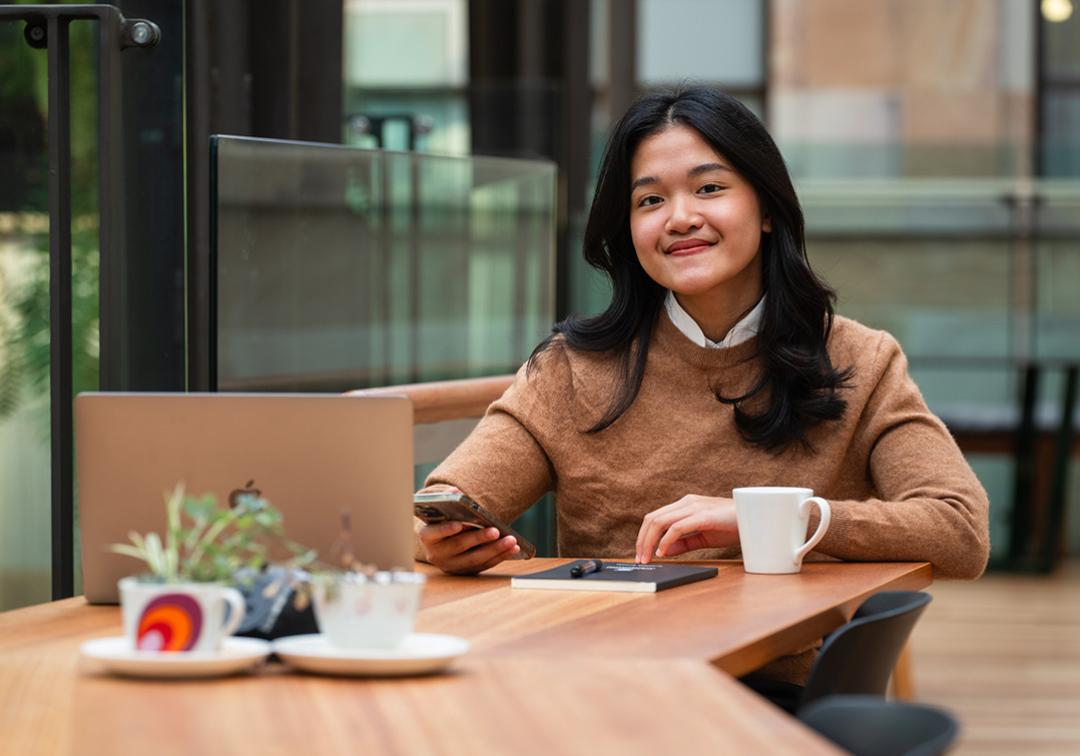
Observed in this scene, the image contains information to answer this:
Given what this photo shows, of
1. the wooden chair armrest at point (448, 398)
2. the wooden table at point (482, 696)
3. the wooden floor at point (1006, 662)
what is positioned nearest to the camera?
the wooden table at point (482, 696)

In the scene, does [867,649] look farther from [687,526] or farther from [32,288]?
[32,288]

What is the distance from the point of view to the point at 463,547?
1.96 metres

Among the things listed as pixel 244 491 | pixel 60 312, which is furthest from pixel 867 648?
pixel 60 312

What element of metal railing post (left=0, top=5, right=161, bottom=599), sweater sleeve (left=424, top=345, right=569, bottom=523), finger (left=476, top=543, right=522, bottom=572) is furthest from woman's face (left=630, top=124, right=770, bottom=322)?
metal railing post (left=0, top=5, right=161, bottom=599)

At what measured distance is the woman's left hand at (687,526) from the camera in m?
1.99

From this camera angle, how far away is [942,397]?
779cm

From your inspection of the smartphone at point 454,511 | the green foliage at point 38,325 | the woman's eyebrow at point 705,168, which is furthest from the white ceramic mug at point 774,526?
the green foliage at point 38,325

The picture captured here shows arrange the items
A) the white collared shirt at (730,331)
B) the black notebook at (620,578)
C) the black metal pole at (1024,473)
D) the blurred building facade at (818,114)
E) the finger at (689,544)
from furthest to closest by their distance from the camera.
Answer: the black metal pole at (1024,473) < the blurred building facade at (818,114) < the white collared shirt at (730,331) < the finger at (689,544) < the black notebook at (620,578)

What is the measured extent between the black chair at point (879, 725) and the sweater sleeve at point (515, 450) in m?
1.12

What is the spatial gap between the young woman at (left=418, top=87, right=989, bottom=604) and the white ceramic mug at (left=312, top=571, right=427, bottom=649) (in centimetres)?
97

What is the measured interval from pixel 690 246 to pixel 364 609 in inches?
45.4

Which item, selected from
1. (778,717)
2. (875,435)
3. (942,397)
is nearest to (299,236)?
(875,435)

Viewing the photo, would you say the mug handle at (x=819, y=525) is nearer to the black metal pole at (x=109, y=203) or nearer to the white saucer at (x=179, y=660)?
the white saucer at (x=179, y=660)

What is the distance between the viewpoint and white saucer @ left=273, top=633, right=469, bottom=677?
1.26 metres
